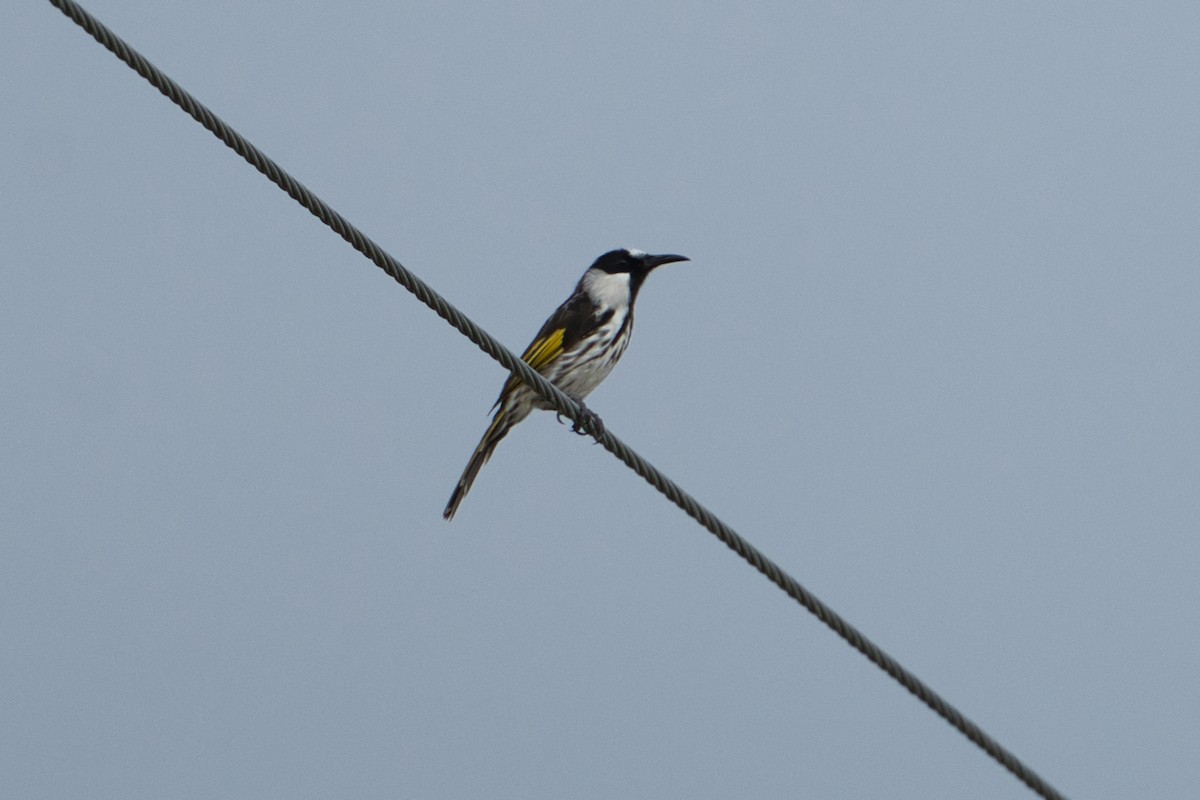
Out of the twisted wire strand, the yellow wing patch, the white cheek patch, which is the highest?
the white cheek patch

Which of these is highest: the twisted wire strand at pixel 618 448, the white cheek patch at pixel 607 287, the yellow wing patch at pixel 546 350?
the white cheek patch at pixel 607 287

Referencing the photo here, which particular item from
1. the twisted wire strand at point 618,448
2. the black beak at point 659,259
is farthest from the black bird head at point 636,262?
the twisted wire strand at point 618,448

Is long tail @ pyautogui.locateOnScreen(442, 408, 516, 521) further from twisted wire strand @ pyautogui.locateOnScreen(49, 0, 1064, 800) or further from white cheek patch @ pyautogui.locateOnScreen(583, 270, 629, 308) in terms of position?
twisted wire strand @ pyautogui.locateOnScreen(49, 0, 1064, 800)

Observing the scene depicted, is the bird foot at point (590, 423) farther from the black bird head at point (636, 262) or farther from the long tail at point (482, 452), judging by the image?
the black bird head at point (636, 262)

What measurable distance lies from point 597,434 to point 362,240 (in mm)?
2701

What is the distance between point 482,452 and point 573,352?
0.77 metres

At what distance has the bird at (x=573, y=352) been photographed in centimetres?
842

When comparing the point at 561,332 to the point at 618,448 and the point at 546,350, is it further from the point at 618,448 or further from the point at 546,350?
the point at 618,448

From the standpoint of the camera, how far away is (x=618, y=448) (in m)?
5.39

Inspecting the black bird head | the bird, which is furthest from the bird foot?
the black bird head

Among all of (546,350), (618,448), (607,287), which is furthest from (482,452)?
(618,448)

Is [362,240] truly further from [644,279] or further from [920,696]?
[644,279]

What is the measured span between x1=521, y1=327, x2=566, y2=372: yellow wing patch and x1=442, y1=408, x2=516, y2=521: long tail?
361mm

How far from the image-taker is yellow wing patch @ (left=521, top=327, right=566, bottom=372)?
867 cm
